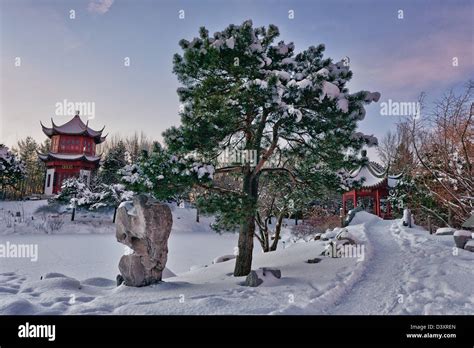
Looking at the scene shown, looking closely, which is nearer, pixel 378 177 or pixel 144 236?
pixel 144 236

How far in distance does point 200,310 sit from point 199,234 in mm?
9974

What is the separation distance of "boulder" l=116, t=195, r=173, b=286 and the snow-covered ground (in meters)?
0.21

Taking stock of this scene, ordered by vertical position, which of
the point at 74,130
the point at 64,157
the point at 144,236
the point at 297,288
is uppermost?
the point at 74,130

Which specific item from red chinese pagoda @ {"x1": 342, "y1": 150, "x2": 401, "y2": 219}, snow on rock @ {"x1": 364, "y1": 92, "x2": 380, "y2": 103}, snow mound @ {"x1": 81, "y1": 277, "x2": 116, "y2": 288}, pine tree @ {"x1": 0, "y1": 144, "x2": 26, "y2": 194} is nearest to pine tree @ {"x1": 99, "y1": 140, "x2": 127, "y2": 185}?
pine tree @ {"x1": 0, "y1": 144, "x2": 26, "y2": 194}

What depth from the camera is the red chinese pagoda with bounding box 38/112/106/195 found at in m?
12.6

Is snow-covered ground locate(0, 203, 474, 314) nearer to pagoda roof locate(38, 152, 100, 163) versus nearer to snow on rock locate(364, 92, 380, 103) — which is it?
snow on rock locate(364, 92, 380, 103)

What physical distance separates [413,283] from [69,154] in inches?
536

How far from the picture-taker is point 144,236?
373 cm

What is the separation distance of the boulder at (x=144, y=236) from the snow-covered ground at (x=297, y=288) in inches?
8.4

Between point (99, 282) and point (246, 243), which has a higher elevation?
point (246, 243)

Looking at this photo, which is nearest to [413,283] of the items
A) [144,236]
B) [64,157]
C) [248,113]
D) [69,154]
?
[248,113]

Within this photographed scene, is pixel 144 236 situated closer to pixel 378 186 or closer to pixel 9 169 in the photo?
pixel 9 169
